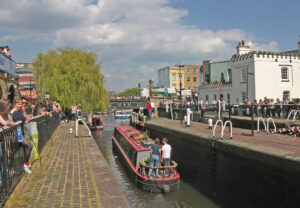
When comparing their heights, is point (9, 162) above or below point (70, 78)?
below

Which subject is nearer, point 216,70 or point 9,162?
point 9,162

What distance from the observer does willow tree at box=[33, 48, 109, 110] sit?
30453 mm

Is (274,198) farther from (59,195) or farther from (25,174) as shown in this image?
(25,174)

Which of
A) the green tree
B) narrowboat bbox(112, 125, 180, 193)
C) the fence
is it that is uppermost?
the green tree

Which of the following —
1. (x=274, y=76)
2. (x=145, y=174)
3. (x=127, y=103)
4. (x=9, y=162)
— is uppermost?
(x=274, y=76)

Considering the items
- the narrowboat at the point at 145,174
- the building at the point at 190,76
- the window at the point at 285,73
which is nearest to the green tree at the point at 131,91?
the building at the point at 190,76

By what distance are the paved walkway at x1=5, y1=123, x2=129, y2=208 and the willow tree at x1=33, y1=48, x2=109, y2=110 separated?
22.1 meters

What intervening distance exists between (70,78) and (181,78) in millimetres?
43133

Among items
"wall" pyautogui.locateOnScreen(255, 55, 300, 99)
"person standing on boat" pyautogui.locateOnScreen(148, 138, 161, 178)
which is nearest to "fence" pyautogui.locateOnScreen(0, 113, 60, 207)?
"person standing on boat" pyautogui.locateOnScreen(148, 138, 161, 178)

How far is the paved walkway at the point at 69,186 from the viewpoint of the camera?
528 cm

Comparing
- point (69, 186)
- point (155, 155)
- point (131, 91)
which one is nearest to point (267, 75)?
point (155, 155)

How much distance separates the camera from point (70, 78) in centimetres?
3122

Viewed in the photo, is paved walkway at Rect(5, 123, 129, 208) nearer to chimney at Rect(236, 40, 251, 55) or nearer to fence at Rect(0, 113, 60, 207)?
fence at Rect(0, 113, 60, 207)

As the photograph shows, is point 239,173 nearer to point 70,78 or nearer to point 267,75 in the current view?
point 267,75
